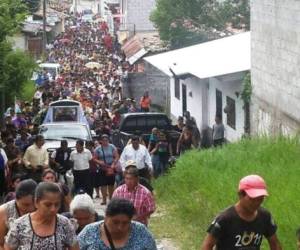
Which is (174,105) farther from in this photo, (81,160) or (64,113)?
(81,160)

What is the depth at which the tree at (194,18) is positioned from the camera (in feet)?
180

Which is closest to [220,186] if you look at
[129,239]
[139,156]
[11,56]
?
[139,156]

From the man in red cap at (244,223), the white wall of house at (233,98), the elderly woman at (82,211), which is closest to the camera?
the man in red cap at (244,223)

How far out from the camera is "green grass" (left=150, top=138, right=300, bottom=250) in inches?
487

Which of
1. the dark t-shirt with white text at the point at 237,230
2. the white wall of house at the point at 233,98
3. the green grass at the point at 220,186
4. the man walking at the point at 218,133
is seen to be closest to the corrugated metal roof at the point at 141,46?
the white wall of house at the point at 233,98

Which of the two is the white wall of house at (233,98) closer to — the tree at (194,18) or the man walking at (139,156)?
the man walking at (139,156)

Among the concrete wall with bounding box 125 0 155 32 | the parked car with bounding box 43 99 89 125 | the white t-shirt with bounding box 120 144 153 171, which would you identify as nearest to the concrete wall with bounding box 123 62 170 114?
the parked car with bounding box 43 99 89 125

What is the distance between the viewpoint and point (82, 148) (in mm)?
18453

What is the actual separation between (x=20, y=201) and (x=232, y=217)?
6.56ft

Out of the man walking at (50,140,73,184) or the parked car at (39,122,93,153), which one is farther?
the parked car at (39,122,93,153)

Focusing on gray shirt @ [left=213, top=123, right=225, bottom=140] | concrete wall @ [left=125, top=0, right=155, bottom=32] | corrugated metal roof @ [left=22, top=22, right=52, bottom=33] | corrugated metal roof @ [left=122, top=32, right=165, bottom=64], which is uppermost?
concrete wall @ [left=125, top=0, right=155, bottom=32]

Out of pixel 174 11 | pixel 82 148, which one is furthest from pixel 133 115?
pixel 174 11

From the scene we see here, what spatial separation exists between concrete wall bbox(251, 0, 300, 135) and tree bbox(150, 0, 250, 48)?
91.5 feet

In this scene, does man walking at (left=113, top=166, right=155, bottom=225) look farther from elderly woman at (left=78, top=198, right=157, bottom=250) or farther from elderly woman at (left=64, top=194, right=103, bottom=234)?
elderly woman at (left=78, top=198, right=157, bottom=250)
